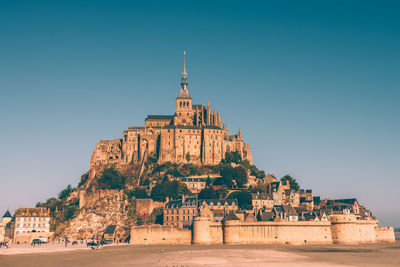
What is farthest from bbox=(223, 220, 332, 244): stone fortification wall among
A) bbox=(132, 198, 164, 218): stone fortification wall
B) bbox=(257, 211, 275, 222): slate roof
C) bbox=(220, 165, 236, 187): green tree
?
bbox=(220, 165, 236, 187): green tree

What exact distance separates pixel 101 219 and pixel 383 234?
5793 centimetres

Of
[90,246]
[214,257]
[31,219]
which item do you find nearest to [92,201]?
[31,219]

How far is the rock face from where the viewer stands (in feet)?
299

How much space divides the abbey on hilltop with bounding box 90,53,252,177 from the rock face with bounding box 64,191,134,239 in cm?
1985

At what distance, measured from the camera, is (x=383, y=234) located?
92.8 meters

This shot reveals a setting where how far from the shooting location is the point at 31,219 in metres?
93.9

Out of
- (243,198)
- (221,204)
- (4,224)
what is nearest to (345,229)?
(243,198)

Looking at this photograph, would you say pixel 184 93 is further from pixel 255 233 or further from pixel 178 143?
pixel 255 233

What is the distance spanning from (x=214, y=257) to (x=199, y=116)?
243 ft

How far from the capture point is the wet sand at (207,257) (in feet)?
180

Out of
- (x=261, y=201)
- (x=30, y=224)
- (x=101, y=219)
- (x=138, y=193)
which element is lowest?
(x=30, y=224)

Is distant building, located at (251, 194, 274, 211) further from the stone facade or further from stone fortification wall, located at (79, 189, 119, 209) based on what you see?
the stone facade

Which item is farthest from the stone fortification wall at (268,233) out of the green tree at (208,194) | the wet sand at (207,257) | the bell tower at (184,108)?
the bell tower at (184,108)

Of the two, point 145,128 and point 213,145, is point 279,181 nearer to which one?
point 213,145
